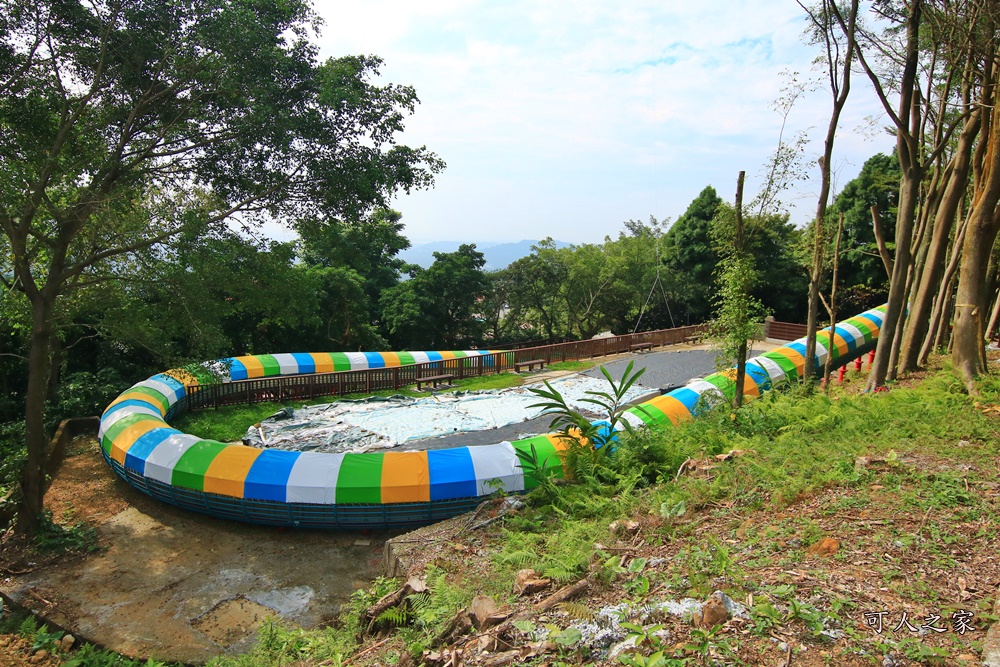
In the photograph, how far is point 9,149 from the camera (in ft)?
28.2

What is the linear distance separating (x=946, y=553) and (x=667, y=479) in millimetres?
3672

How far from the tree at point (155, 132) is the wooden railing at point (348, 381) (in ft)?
20.7

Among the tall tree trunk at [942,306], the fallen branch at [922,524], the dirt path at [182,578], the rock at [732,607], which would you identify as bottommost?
the dirt path at [182,578]

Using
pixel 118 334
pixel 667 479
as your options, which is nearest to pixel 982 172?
pixel 667 479

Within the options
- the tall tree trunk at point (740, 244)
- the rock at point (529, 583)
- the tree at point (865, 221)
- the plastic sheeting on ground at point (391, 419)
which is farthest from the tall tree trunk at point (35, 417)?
the tree at point (865, 221)

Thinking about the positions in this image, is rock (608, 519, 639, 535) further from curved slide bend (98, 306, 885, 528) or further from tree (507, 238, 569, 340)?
tree (507, 238, 569, 340)

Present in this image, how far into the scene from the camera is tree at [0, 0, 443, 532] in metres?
8.57

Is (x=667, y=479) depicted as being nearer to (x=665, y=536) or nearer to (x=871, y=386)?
(x=665, y=536)

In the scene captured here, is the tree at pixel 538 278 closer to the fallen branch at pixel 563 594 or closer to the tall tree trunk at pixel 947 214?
the tall tree trunk at pixel 947 214

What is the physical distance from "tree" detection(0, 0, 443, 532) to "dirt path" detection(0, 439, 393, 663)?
1.49 m

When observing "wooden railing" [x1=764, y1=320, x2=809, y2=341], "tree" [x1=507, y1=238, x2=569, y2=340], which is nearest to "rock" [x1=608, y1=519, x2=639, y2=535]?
"wooden railing" [x1=764, y1=320, x2=809, y2=341]

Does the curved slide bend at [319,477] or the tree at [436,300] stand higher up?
the tree at [436,300]

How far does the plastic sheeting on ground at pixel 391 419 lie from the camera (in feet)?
43.9

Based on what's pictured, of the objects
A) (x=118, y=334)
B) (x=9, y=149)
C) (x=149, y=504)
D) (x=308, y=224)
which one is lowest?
(x=149, y=504)
